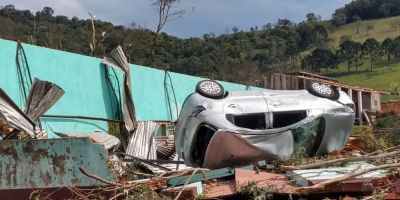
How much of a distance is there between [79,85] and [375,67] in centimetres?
5385

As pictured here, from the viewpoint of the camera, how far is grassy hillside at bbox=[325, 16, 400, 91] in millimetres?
53284

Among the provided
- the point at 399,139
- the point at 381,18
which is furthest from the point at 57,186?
the point at 381,18

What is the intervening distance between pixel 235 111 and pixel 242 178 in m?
2.11

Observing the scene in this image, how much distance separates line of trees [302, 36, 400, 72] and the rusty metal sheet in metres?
53.0

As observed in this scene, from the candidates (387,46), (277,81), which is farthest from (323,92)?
(387,46)

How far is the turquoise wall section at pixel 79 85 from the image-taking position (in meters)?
11.6

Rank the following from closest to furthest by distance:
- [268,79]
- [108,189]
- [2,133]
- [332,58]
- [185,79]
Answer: [108,189], [2,133], [185,79], [268,79], [332,58]

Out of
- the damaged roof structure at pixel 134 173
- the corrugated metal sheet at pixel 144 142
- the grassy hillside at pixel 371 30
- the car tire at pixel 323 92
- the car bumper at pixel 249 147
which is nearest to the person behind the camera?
the damaged roof structure at pixel 134 173

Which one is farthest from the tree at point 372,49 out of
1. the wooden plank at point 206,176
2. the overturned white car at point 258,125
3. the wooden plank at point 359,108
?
the wooden plank at point 206,176

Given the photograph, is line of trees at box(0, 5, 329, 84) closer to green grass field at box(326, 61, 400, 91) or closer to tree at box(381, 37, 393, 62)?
green grass field at box(326, 61, 400, 91)

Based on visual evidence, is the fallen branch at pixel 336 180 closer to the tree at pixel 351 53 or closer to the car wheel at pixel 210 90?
the car wheel at pixel 210 90

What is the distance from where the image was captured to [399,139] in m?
9.41

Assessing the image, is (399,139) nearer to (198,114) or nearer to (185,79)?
(198,114)

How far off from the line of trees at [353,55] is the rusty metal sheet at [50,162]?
174 feet
